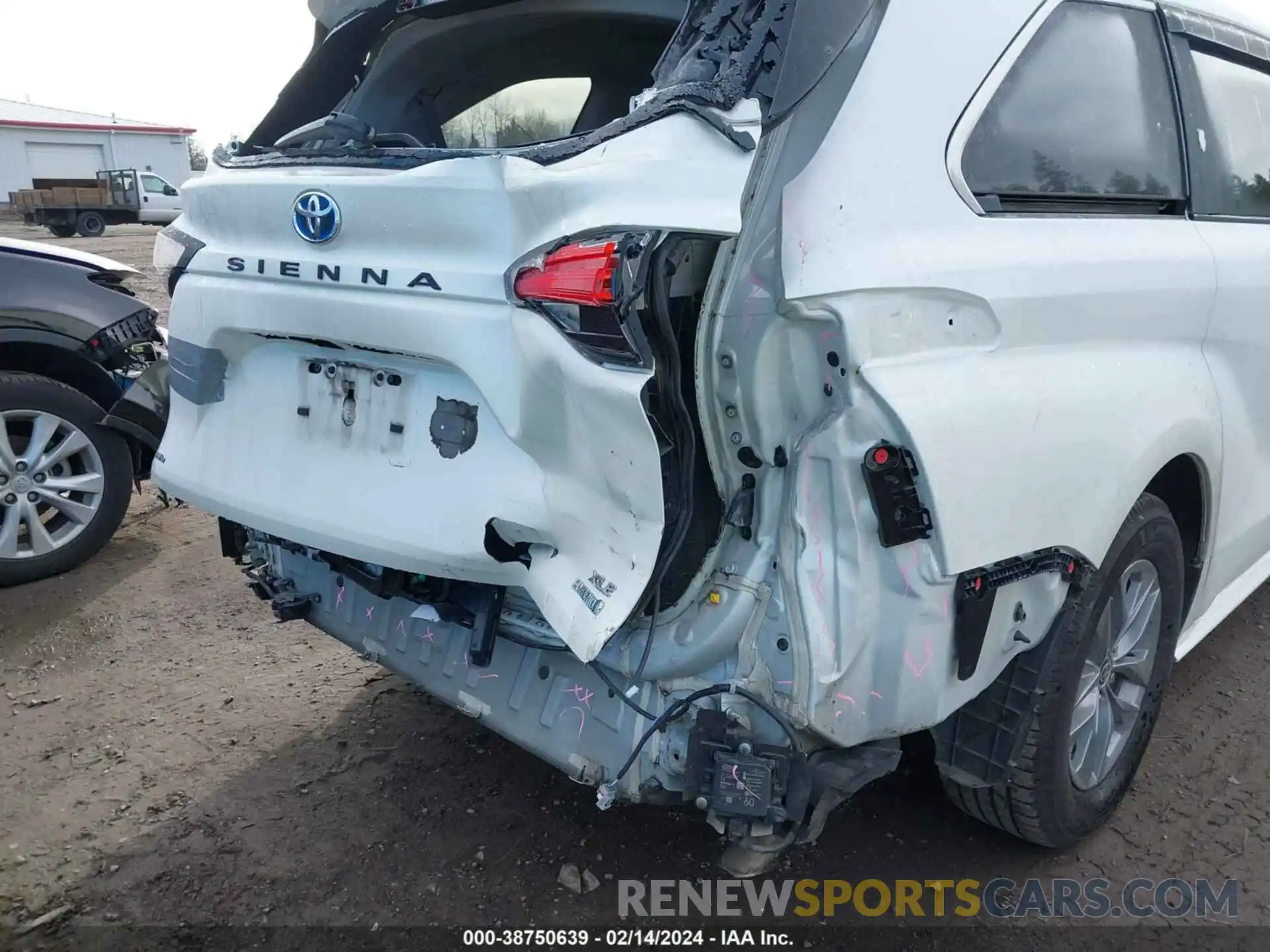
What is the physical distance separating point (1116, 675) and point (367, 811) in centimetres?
213

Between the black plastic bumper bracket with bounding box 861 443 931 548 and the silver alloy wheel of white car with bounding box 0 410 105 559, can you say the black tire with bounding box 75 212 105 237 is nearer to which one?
the silver alloy wheel of white car with bounding box 0 410 105 559

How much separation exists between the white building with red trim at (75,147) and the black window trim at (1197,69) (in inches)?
1658

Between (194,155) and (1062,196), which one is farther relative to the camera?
(194,155)

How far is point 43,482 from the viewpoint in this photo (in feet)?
14.4

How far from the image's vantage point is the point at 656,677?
6.62 feet

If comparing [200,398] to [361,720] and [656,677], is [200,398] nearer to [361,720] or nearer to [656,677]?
[361,720]

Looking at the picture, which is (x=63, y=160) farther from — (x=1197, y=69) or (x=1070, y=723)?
(x=1070, y=723)

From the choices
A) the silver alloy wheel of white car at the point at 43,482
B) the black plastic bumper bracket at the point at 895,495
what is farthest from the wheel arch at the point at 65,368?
the black plastic bumper bracket at the point at 895,495

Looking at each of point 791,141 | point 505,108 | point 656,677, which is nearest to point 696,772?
point 656,677

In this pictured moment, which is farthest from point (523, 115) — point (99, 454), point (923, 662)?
point (99, 454)

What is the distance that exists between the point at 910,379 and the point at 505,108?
1491 mm

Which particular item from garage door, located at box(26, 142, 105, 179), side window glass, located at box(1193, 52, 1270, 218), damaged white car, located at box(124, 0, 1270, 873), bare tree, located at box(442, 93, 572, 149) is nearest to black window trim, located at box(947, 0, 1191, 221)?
damaged white car, located at box(124, 0, 1270, 873)

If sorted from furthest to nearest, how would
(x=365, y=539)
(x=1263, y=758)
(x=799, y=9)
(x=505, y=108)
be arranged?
1. (x=1263, y=758)
2. (x=505, y=108)
3. (x=365, y=539)
4. (x=799, y=9)

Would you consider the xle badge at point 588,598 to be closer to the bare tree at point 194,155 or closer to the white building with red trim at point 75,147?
the white building with red trim at point 75,147
